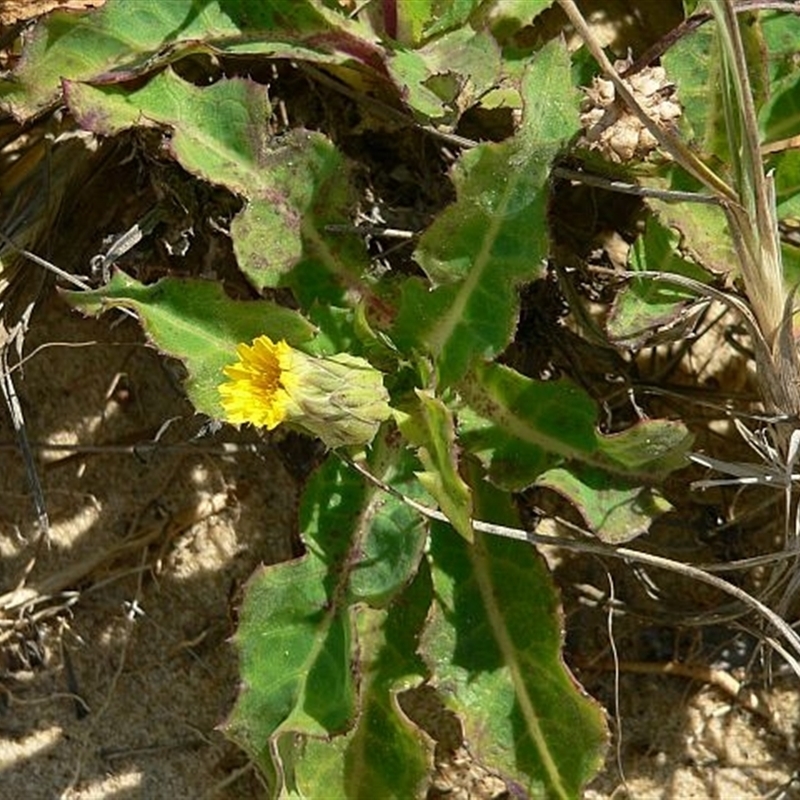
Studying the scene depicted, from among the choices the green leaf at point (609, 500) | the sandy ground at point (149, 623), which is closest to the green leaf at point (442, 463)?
the green leaf at point (609, 500)

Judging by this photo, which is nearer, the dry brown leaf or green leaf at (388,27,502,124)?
green leaf at (388,27,502,124)

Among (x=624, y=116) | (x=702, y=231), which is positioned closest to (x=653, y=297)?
(x=702, y=231)

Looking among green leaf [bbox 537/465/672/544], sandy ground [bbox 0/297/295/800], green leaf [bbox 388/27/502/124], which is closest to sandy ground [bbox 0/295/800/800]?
sandy ground [bbox 0/297/295/800]

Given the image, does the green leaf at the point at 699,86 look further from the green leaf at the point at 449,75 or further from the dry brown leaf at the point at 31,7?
the dry brown leaf at the point at 31,7

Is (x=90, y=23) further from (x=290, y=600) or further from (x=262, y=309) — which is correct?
(x=290, y=600)

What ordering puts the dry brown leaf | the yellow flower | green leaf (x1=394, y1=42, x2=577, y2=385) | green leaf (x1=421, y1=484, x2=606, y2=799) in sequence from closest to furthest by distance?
1. the yellow flower
2. green leaf (x1=394, y1=42, x2=577, y2=385)
3. green leaf (x1=421, y1=484, x2=606, y2=799)
4. the dry brown leaf

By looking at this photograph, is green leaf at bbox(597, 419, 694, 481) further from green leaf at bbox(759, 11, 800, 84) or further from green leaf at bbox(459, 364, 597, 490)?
green leaf at bbox(759, 11, 800, 84)

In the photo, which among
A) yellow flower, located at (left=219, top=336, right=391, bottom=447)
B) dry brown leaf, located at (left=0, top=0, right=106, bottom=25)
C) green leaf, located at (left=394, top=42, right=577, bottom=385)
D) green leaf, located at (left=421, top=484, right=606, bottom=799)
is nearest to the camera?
yellow flower, located at (left=219, top=336, right=391, bottom=447)
